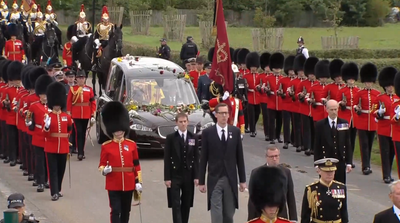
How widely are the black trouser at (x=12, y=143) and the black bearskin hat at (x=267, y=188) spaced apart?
9.98 meters

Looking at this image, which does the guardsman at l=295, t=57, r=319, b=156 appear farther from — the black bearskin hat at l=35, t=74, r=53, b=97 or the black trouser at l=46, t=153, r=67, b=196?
the black trouser at l=46, t=153, r=67, b=196

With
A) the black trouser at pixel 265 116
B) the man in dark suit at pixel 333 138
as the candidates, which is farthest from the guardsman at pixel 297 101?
the man in dark suit at pixel 333 138

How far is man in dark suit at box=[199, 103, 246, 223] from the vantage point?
10359 mm

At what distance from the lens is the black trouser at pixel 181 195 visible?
11.1 m

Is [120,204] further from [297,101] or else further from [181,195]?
[297,101]

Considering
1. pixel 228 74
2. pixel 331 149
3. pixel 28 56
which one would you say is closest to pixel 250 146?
pixel 228 74

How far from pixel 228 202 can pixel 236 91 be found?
7282mm

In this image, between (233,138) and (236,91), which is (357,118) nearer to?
(236,91)

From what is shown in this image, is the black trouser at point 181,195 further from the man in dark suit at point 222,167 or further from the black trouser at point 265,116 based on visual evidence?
the black trouser at point 265,116

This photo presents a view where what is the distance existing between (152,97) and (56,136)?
4019 mm

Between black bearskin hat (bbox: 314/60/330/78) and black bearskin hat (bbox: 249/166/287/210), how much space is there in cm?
977

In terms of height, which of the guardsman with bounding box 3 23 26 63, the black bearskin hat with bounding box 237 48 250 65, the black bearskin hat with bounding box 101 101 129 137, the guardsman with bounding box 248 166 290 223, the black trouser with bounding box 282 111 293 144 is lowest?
the guardsman with bounding box 3 23 26 63

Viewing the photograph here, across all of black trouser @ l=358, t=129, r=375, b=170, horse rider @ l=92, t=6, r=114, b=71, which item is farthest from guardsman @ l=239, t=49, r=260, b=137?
horse rider @ l=92, t=6, r=114, b=71

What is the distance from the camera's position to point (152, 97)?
1716 cm
